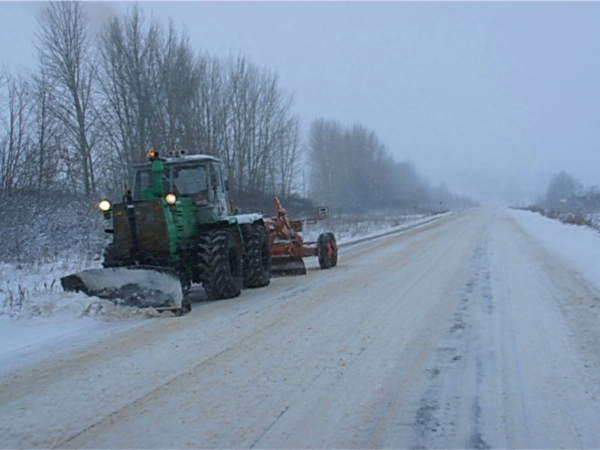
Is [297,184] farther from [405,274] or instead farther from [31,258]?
[405,274]

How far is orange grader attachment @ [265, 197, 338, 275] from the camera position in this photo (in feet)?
46.9

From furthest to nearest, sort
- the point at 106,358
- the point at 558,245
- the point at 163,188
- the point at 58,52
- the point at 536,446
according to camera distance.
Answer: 1. the point at 58,52
2. the point at 558,245
3. the point at 163,188
4. the point at 106,358
5. the point at 536,446

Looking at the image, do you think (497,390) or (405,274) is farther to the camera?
(405,274)

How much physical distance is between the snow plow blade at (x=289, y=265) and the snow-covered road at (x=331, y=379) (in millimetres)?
4841

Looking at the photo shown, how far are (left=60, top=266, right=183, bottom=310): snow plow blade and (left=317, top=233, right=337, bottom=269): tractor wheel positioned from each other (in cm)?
647

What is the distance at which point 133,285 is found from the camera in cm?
887

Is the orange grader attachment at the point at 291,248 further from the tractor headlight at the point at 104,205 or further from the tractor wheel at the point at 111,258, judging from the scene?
the tractor headlight at the point at 104,205

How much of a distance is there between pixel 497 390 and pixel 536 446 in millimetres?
1064

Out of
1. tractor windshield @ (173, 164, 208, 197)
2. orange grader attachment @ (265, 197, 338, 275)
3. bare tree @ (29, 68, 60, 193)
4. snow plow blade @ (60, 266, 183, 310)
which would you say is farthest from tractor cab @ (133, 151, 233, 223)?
A: bare tree @ (29, 68, 60, 193)

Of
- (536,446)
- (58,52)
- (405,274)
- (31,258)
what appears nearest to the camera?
(536,446)

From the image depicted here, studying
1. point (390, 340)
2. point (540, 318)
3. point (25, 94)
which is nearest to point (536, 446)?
point (390, 340)

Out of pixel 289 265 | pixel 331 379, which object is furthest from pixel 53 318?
pixel 289 265

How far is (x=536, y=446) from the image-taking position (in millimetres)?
3748

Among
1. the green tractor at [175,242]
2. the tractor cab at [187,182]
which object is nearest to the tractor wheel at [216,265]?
the green tractor at [175,242]
